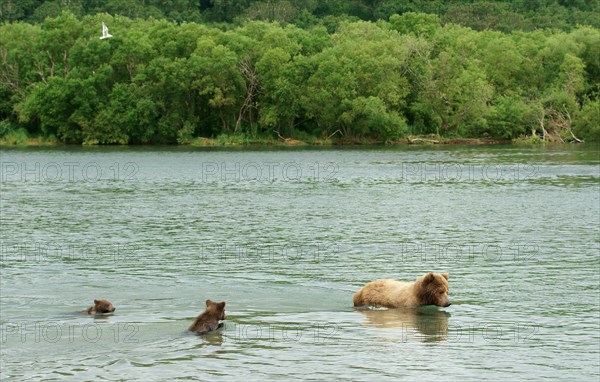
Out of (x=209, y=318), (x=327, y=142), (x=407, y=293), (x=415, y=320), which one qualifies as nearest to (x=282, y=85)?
(x=327, y=142)

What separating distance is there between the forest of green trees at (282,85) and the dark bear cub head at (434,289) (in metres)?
82.7

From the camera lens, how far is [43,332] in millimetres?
21250

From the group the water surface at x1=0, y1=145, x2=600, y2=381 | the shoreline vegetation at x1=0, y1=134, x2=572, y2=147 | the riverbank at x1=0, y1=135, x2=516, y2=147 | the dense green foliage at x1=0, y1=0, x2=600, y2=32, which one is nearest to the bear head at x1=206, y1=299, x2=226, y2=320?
the water surface at x1=0, y1=145, x2=600, y2=381

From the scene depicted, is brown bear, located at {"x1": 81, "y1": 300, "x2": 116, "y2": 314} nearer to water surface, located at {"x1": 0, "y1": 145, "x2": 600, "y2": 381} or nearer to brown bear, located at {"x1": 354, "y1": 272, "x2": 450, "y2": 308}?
water surface, located at {"x1": 0, "y1": 145, "x2": 600, "y2": 381}

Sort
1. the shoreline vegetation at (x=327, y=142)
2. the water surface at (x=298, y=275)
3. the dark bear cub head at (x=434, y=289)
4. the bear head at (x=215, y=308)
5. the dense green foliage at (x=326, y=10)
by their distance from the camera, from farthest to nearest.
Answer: the dense green foliage at (x=326, y=10)
the shoreline vegetation at (x=327, y=142)
the dark bear cub head at (x=434, y=289)
the bear head at (x=215, y=308)
the water surface at (x=298, y=275)

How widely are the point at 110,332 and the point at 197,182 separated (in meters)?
A: 44.9

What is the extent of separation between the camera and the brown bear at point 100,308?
22.8 meters

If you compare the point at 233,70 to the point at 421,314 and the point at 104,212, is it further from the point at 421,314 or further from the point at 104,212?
the point at 421,314

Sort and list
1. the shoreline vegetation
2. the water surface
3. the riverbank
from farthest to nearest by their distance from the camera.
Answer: the riverbank, the shoreline vegetation, the water surface

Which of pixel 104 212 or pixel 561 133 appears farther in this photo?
pixel 561 133

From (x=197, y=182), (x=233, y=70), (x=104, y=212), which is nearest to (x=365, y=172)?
(x=197, y=182)

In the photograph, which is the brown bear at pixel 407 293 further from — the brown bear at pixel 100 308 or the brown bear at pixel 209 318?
the brown bear at pixel 100 308

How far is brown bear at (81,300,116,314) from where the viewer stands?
22766 mm

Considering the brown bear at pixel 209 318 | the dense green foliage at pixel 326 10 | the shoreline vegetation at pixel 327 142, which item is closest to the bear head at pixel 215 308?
the brown bear at pixel 209 318
